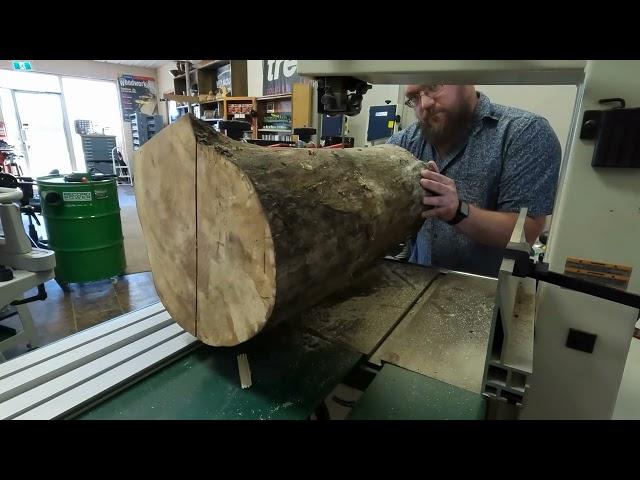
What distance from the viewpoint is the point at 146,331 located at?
975 millimetres

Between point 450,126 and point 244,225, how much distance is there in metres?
1.27

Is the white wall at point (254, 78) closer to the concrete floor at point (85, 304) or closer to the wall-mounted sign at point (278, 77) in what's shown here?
the wall-mounted sign at point (278, 77)

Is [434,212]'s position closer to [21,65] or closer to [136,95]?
[21,65]

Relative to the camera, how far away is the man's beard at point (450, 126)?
5.14ft

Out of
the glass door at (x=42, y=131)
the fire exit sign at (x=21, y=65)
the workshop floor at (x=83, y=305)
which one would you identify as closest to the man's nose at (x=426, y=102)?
the workshop floor at (x=83, y=305)

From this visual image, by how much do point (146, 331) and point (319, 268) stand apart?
0.54 metres

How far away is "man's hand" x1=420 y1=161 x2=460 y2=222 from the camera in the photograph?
3.94ft

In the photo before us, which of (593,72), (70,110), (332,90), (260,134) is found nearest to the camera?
(593,72)

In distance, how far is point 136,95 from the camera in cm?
880

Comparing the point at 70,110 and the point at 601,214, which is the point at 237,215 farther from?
the point at 70,110

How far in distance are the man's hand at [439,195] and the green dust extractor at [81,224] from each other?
8.96ft

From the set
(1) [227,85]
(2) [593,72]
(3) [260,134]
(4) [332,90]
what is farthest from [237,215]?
(1) [227,85]

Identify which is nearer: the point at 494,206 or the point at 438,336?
the point at 438,336

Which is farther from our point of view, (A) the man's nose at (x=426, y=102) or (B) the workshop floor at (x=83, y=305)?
(B) the workshop floor at (x=83, y=305)
